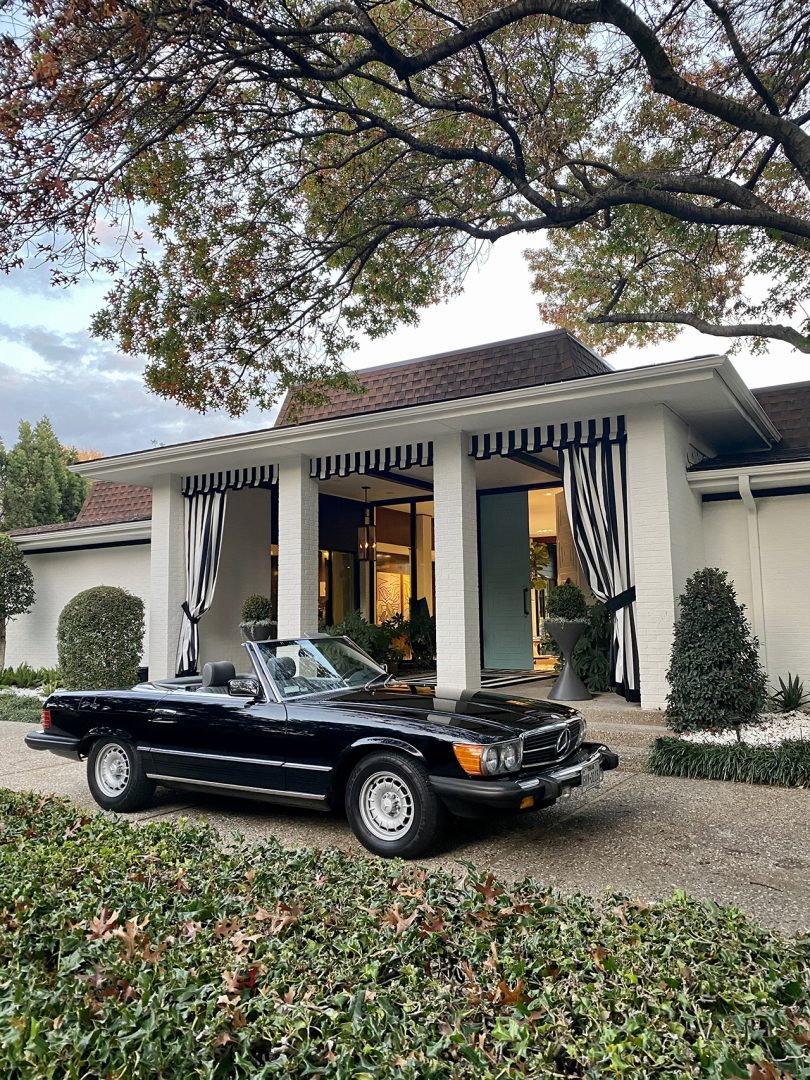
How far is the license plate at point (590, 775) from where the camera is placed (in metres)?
4.82

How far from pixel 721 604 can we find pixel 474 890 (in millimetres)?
5515

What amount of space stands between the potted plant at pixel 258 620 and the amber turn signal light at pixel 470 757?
8536 millimetres

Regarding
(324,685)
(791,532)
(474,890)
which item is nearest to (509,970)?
(474,890)

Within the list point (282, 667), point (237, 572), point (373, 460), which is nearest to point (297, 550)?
point (373, 460)

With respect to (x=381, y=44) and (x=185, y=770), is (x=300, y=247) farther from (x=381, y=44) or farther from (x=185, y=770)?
(x=185, y=770)

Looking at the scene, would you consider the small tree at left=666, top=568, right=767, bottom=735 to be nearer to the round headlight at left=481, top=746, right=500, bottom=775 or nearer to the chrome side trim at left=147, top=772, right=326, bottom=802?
the round headlight at left=481, top=746, right=500, bottom=775

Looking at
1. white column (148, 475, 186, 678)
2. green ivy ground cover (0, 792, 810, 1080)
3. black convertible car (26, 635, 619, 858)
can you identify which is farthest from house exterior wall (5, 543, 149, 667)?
green ivy ground cover (0, 792, 810, 1080)

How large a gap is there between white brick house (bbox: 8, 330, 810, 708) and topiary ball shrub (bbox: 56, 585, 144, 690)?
596 millimetres

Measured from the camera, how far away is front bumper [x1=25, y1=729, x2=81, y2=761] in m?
6.19

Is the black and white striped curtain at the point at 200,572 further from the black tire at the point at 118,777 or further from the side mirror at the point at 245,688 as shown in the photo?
the side mirror at the point at 245,688

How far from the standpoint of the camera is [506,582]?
47.4ft

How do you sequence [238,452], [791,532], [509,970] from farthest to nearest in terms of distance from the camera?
[238,452], [791,532], [509,970]

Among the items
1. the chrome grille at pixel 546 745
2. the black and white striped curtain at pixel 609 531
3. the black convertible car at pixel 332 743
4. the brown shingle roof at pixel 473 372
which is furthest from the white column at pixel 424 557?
the chrome grille at pixel 546 745

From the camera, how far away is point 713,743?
7.18 meters
